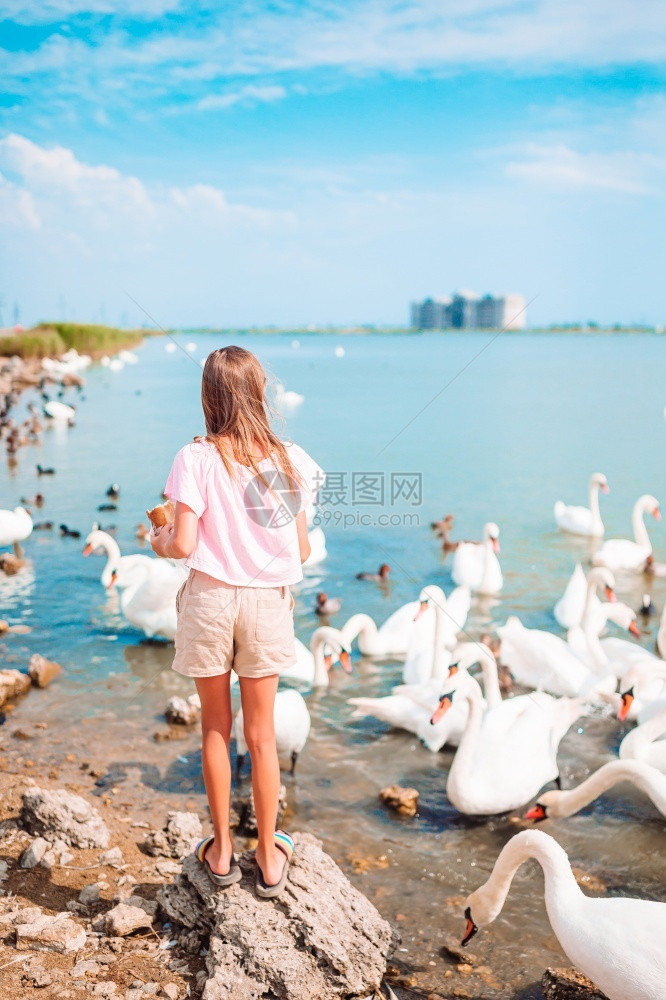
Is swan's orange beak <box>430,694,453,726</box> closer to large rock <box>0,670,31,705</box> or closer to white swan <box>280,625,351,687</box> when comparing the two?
white swan <box>280,625,351,687</box>

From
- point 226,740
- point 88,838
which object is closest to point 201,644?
point 226,740

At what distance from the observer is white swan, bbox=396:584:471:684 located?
755 cm

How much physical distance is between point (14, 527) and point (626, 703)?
29.3ft

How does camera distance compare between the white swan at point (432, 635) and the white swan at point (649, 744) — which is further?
the white swan at point (432, 635)

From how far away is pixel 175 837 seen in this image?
16.1ft

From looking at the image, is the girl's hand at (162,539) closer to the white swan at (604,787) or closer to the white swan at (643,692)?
the white swan at (604,787)

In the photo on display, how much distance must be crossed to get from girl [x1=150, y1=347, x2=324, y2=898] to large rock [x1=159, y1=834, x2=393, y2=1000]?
94 cm

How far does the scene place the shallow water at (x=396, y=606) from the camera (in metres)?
5.06

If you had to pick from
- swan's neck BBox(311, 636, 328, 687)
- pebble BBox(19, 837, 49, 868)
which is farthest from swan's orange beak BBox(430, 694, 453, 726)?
pebble BBox(19, 837, 49, 868)

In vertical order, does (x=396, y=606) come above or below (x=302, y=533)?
below

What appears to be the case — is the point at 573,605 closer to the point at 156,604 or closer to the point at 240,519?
the point at 156,604

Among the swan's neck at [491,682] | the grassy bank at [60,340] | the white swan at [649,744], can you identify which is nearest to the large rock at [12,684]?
the swan's neck at [491,682]

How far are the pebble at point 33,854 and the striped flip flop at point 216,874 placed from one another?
1275 mm

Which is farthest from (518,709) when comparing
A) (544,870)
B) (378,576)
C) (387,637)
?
(378,576)
